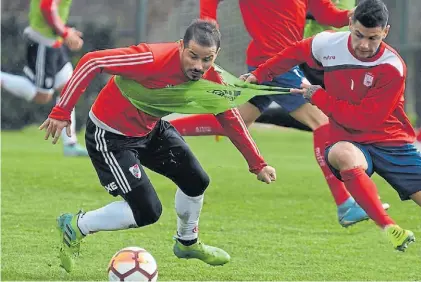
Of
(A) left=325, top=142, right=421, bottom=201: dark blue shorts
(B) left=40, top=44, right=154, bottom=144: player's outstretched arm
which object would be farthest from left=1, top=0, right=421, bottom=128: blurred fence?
(B) left=40, top=44, right=154, bottom=144: player's outstretched arm

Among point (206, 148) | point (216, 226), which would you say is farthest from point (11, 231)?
point (206, 148)

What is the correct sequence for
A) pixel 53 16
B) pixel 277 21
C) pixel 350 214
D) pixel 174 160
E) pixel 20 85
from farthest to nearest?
pixel 20 85 < pixel 53 16 < pixel 277 21 < pixel 350 214 < pixel 174 160

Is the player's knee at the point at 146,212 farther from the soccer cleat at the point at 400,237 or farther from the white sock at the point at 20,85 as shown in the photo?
the white sock at the point at 20,85

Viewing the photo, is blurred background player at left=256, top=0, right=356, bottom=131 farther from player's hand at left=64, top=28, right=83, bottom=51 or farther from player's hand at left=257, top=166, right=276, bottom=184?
player's hand at left=64, top=28, right=83, bottom=51

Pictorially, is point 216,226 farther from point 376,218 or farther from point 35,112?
point 35,112

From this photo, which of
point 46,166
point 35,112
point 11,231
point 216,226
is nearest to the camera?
point 11,231

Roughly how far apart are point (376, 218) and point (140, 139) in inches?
58.2

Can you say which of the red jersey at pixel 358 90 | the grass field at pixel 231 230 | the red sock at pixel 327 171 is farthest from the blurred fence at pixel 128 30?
the red jersey at pixel 358 90

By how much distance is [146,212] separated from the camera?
20.0ft

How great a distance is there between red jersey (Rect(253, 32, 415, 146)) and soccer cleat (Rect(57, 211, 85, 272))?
1649mm

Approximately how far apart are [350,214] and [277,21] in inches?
66.4

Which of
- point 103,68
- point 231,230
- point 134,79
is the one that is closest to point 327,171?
point 231,230

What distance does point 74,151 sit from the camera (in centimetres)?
1202

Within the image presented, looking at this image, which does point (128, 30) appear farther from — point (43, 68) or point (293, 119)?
point (293, 119)
